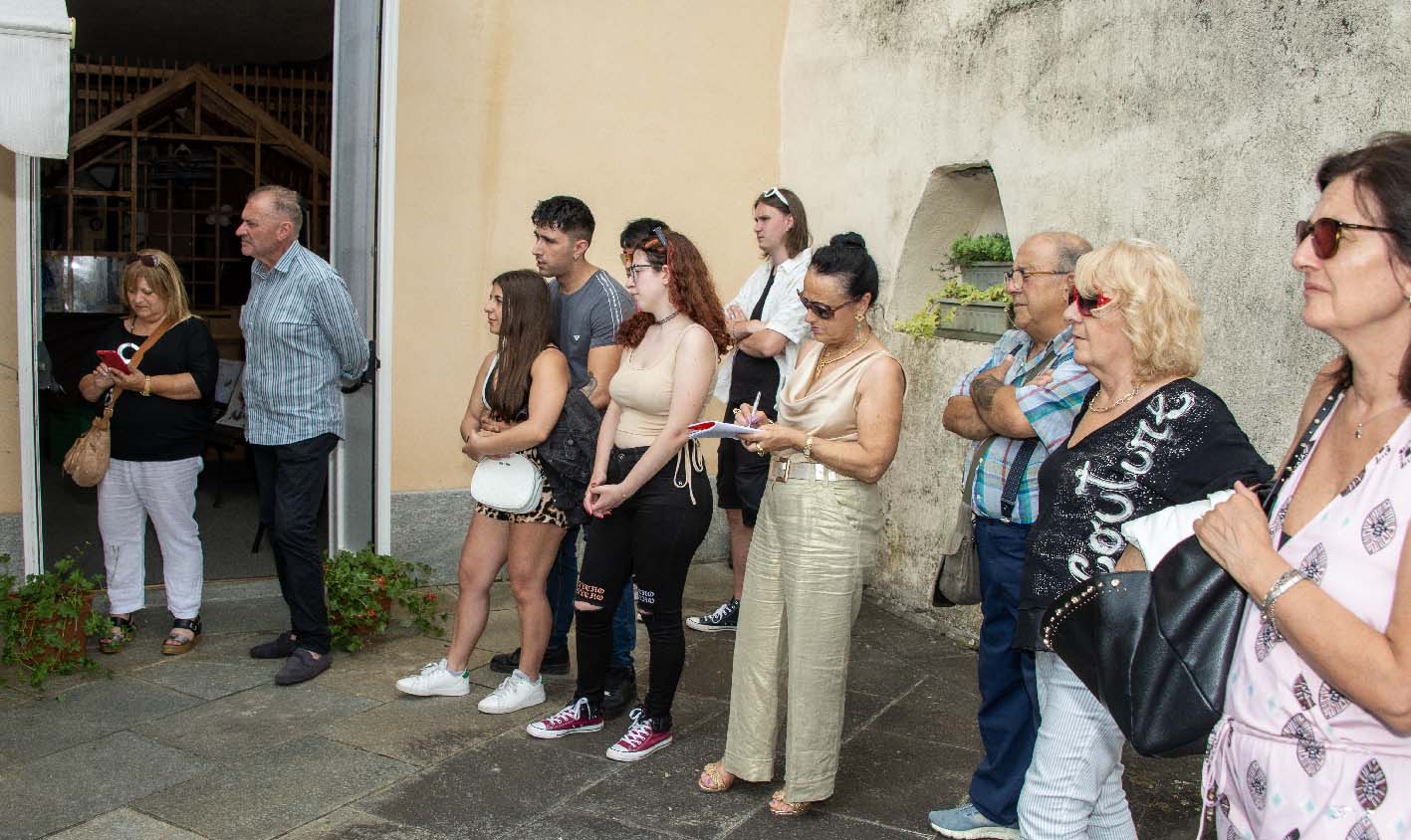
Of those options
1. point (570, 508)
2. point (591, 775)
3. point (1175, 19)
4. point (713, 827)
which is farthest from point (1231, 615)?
point (1175, 19)

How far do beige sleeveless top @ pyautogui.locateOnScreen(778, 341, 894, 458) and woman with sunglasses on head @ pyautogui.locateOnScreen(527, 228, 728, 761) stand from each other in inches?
18.6

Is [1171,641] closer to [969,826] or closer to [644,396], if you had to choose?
[969,826]

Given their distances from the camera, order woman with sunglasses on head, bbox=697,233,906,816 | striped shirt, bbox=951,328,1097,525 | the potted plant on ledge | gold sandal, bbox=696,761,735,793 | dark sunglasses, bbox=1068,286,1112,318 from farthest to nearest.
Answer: the potted plant on ledge
gold sandal, bbox=696,761,735,793
woman with sunglasses on head, bbox=697,233,906,816
striped shirt, bbox=951,328,1097,525
dark sunglasses, bbox=1068,286,1112,318

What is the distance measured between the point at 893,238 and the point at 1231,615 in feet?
14.9

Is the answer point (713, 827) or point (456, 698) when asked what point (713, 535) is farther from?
point (713, 827)

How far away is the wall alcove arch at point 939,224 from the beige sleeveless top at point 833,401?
2.49 meters

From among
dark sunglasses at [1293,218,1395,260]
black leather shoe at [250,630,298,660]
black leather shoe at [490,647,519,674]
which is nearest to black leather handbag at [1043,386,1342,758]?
dark sunglasses at [1293,218,1395,260]

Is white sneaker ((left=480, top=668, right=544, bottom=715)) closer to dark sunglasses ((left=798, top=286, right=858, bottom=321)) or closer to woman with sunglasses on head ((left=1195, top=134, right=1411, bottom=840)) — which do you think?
dark sunglasses ((left=798, top=286, right=858, bottom=321))

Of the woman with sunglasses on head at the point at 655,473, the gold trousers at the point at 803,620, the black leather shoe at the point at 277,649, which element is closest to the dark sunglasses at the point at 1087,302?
the gold trousers at the point at 803,620

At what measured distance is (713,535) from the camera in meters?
7.59

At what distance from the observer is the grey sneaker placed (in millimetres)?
3871

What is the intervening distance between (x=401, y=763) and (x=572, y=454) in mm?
1314

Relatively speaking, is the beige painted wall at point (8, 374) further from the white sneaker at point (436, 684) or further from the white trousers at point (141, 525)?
the white sneaker at point (436, 684)

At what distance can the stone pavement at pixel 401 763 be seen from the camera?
393 cm
